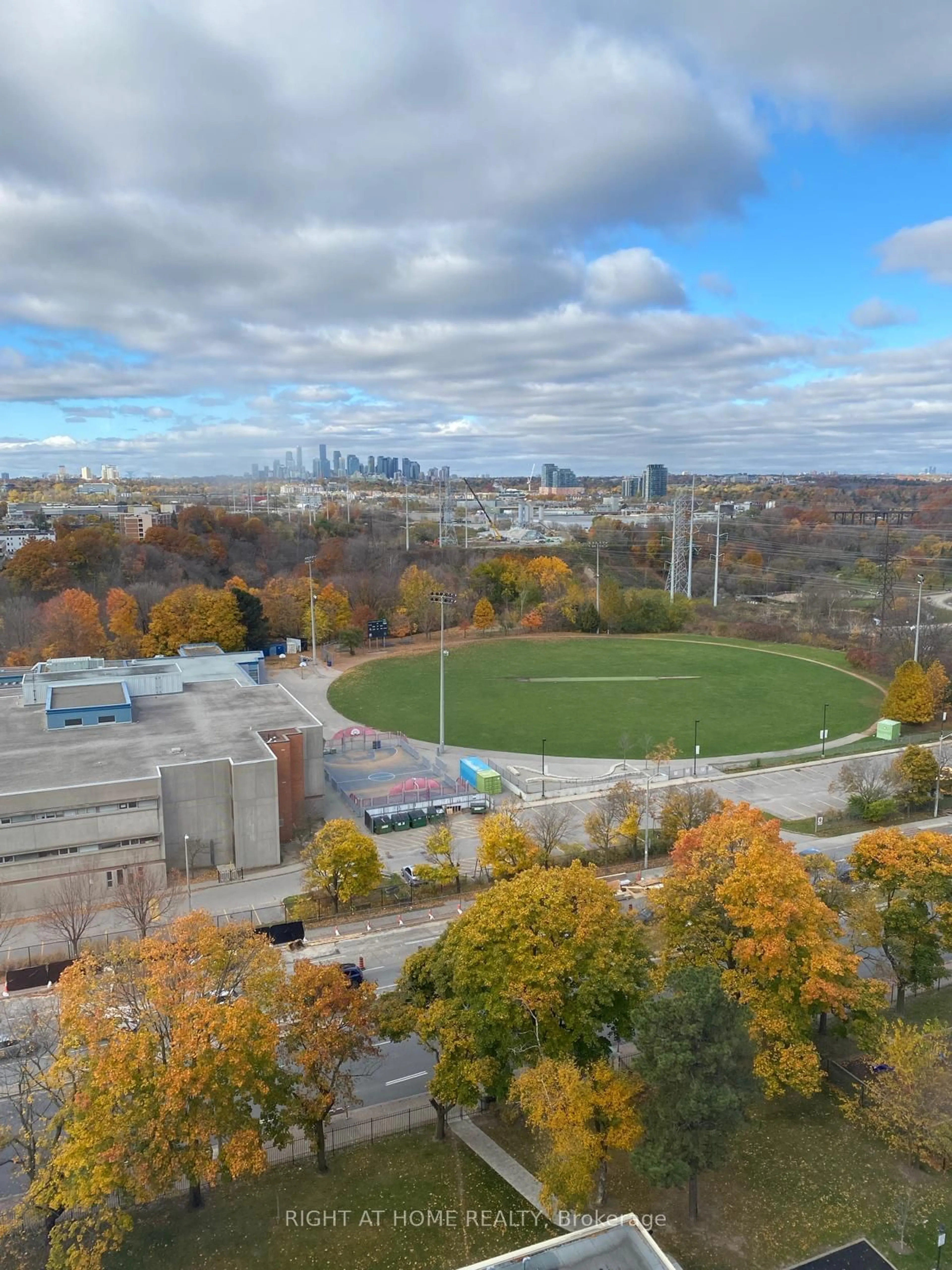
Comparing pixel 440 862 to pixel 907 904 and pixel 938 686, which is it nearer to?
pixel 907 904

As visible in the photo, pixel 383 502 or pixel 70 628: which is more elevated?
pixel 383 502

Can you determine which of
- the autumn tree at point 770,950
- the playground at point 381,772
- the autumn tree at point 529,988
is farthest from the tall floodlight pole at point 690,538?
the autumn tree at point 529,988

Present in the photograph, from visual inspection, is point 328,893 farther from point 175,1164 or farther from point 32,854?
point 175,1164

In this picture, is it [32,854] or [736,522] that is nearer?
[32,854]

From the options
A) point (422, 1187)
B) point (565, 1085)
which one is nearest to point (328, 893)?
point (422, 1187)

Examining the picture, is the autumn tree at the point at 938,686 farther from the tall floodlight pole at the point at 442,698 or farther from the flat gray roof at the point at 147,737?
the flat gray roof at the point at 147,737

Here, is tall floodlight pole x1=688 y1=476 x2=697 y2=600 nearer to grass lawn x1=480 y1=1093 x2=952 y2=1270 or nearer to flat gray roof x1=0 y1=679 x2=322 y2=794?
flat gray roof x1=0 y1=679 x2=322 y2=794

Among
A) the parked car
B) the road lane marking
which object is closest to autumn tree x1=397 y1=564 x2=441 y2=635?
the parked car
